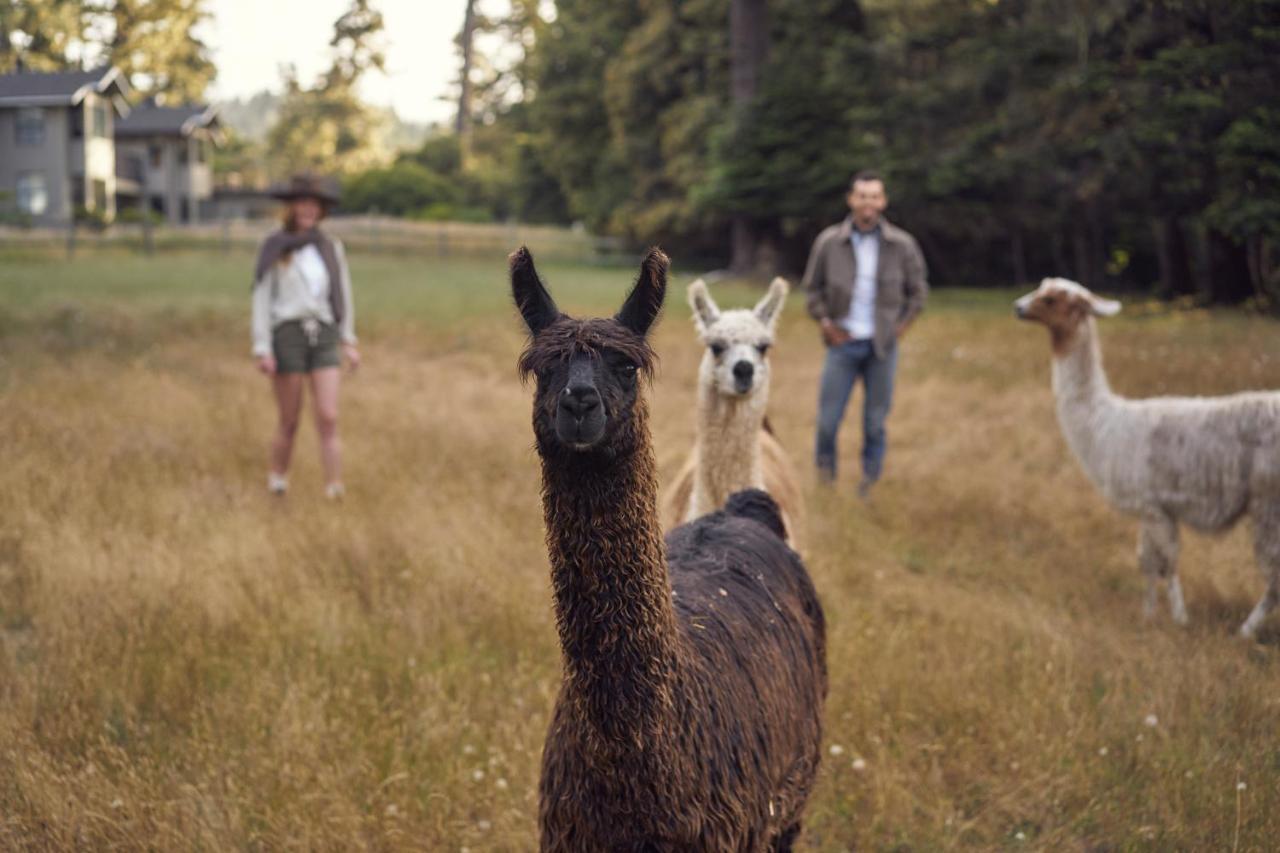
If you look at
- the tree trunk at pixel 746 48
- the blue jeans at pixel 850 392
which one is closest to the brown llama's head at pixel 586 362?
the blue jeans at pixel 850 392

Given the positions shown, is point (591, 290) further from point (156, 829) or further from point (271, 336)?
point (156, 829)

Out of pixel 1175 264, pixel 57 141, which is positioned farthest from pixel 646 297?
pixel 57 141

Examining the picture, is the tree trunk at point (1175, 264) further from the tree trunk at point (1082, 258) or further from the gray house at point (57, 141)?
the gray house at point (57, 141)

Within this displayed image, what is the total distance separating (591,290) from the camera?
22.7 meters

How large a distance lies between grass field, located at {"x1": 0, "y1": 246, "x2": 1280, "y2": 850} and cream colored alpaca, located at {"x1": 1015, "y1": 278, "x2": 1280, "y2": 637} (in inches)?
16.7

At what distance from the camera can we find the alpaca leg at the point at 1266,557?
18.0 feet

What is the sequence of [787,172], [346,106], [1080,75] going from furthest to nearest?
[346,106]
[787,172]
[1080,75]

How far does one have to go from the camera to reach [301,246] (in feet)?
23.4

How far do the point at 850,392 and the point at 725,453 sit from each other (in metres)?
3.41

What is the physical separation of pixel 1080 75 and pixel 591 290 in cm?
1065

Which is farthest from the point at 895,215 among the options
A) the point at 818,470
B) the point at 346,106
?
the point at 346,106

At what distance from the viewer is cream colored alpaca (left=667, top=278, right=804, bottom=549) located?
5172 millimetres

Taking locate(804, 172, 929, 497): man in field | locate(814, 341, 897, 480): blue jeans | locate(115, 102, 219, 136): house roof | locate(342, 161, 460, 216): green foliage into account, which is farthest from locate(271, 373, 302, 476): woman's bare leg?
locate(115, 102, 219, 136): house roof

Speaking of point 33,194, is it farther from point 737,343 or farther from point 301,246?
point 737,343
